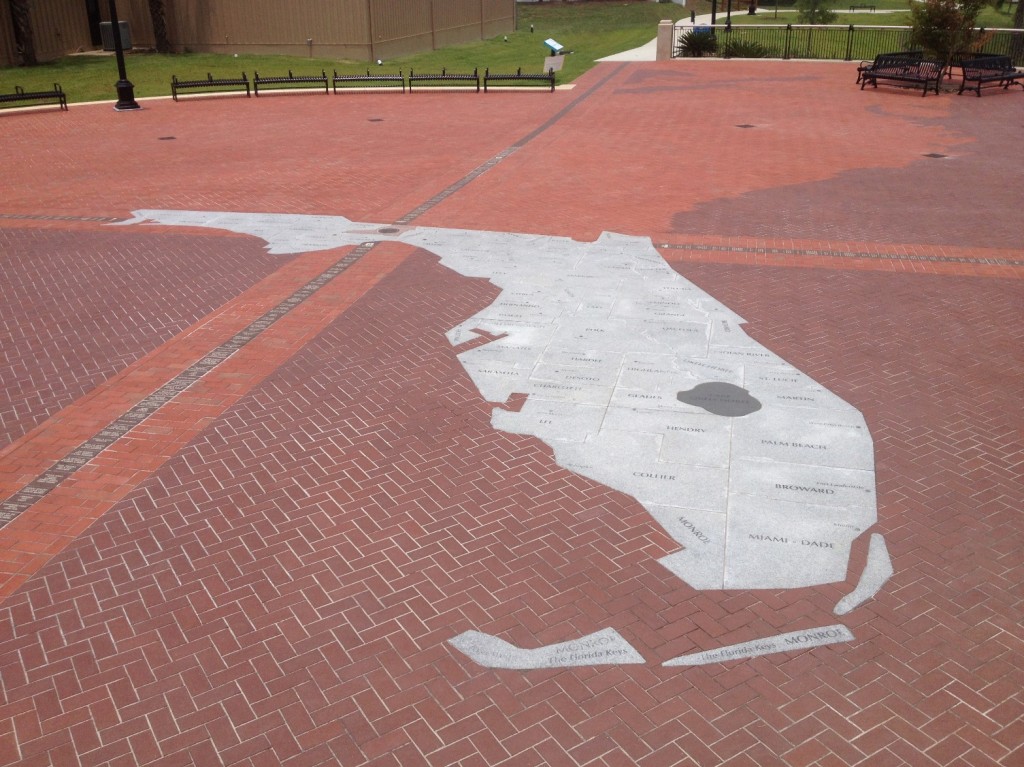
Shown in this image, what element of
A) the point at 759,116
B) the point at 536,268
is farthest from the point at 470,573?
the point at 759,116

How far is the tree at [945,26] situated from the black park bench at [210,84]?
19.8m

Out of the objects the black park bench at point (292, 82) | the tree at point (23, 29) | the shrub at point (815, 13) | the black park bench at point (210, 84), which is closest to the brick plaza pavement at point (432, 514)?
the black park bench at point (210, 84)

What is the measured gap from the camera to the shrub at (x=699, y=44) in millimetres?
33312

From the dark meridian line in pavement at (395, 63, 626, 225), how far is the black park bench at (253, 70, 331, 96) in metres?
7.83

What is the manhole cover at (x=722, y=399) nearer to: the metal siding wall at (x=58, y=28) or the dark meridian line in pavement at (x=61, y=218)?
the dark meridian line in pavement at (x=61, y=218)

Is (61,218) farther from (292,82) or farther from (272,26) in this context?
(272,26)

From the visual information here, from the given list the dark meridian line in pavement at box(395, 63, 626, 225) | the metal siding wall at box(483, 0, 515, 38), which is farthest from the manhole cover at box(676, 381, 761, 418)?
the metal siding wall at box(483, 0, 515, 38)

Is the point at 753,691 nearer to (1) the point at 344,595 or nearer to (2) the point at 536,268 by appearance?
(1) the point at 344,595

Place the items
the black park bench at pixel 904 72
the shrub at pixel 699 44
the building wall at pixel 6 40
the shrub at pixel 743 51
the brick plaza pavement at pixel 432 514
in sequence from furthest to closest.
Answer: the shrub at pixel 699 44 → the shrub at pixel 743 51 → the building wall at pixel 6 40 → the black park bench at pixel 904 72 → the brick plaza pavement at pixel 432 514

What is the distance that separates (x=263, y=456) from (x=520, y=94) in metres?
21.3

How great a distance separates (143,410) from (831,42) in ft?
112

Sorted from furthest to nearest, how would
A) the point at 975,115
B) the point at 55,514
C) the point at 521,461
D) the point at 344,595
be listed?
the point at 975,115 < the point at 521,461 < the point at 55,514 < the point at 344,595

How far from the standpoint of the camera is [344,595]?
5.99 m

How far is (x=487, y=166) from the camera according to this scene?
58.0 feet
